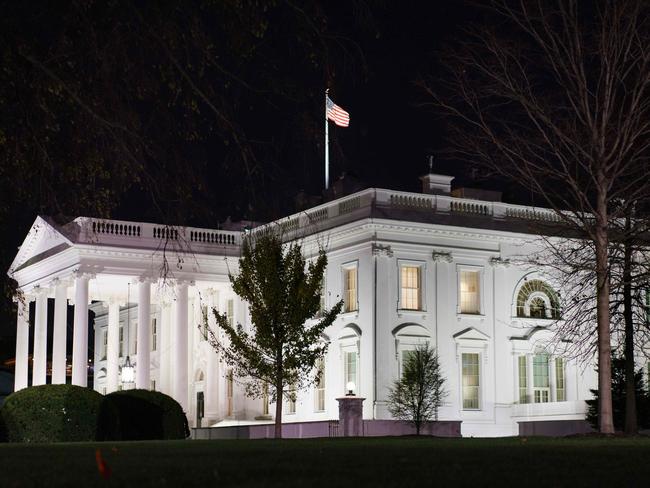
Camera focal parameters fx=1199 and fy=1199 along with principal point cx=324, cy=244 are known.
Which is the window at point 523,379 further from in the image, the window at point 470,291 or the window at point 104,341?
the window at point 104,341

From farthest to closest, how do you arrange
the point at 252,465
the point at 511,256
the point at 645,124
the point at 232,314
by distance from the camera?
Answer: 1. the point at 232,314
2. the point at 511,256
3. the point at 645,124
4. the point at 252,465

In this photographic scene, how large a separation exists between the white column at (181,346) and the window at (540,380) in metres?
15.3

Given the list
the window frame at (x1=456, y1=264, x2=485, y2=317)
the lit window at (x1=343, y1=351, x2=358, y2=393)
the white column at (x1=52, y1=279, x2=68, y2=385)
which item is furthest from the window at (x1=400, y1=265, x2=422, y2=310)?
the white column at (x1=52, y1=279, x2=68, y2=385)

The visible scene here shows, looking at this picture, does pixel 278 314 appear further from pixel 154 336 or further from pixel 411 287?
pixel 154 336

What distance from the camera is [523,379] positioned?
4819 centimetres

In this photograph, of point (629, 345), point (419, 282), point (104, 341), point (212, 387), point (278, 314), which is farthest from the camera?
point (104, 341)

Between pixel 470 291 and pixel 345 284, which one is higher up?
pixel 345 284

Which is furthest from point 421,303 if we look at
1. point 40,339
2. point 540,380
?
point 40,339

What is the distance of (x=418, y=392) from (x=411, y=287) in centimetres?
584

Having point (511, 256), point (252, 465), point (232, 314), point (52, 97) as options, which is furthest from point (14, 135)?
point (232, 314)

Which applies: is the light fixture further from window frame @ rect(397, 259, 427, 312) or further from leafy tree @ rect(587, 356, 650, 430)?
leafy tree @ rect(587, 356, 650, 430)

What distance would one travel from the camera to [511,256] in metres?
48.9

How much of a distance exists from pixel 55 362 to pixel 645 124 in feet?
102

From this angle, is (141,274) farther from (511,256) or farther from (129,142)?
(129,142)
